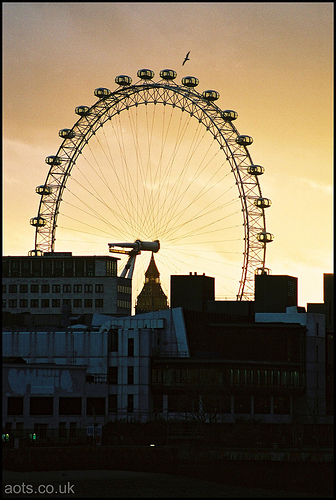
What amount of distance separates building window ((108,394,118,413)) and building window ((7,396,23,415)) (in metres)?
11.1

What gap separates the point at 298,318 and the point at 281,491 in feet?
150

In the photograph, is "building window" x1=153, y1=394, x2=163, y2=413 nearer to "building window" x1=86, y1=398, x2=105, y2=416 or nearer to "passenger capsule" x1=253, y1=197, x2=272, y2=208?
"building window" x1=86, y1=398, x2=105, y2=416

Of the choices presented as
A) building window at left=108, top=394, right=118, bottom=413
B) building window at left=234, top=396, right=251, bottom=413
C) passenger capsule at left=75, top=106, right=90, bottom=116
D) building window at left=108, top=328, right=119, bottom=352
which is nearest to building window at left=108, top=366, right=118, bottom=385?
building window at left=108, top=394, right=118, bottom=413

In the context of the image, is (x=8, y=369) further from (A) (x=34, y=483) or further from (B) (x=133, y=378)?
(A) (x=34, y=483)

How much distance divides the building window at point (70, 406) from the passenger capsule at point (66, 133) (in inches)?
2467

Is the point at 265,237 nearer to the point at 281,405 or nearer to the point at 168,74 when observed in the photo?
Answer: the point at 168,74

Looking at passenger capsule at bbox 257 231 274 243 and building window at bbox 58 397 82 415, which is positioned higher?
passenger capsule at bbox 257 231 274 243

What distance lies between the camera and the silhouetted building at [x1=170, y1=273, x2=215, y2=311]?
126938mm

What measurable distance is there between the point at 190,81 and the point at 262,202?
17640 mm

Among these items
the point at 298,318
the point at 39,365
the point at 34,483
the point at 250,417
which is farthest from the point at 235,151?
the point at 34,483

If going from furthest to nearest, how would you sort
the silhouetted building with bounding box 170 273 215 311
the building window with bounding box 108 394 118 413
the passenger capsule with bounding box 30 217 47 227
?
the passenger capsule with bounding box 30 217 47 227 < the silhouetted building with bounding box 170 273 215 311 < the building window with bounding box 108 394 118 413

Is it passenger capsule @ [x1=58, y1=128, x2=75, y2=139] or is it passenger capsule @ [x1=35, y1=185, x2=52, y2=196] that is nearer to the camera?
passenger capsule @ [x1=58, y1=128, x2=75, y2=139]

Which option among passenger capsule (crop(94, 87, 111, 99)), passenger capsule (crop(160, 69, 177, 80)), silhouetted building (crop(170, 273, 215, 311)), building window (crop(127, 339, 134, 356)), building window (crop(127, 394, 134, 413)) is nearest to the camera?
building window (crop(127, 394, 134, 413))

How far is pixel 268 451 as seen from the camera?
92.3 meters
